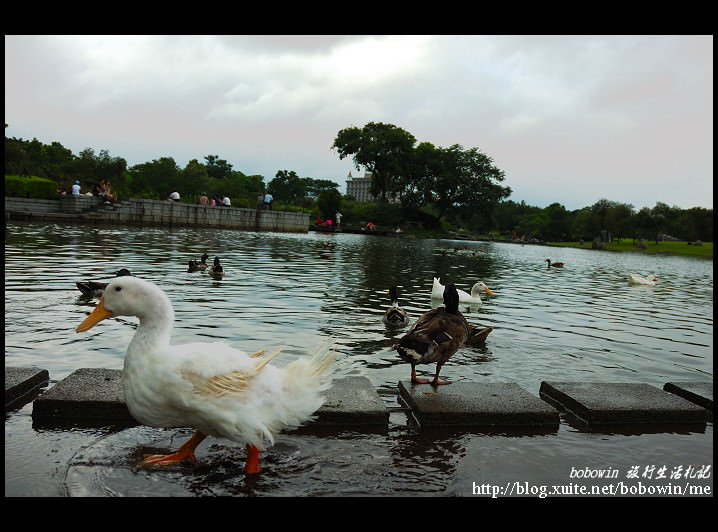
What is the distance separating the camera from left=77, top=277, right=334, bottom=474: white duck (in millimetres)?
3396

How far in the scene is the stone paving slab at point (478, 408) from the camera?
4867mm

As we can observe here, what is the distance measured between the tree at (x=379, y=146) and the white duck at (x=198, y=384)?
75.6 metres

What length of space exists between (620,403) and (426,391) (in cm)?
200

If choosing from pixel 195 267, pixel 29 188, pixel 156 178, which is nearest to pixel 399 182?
pixel 156 178

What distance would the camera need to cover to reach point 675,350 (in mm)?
9469

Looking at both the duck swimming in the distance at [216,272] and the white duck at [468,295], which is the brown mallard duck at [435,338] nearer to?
the white duck at [468,295]

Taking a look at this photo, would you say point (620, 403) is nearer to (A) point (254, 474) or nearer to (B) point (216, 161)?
(A) point (254, 474)

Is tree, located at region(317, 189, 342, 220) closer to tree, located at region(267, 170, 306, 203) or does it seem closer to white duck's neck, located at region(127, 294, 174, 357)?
tree, located at region(267, 170, 306, 203)

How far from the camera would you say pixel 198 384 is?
340 centimetres

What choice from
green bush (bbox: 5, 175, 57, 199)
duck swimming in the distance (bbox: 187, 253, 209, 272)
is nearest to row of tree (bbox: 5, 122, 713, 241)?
green bush (bbox: 5, 175, 57, 199)

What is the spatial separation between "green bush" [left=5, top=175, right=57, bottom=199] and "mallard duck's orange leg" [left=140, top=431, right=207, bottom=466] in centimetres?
4324

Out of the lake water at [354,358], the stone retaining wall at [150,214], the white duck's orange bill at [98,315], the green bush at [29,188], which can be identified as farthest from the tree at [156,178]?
the white duck's orange bill at [98,315]

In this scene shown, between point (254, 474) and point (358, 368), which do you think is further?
point (358, 368)
